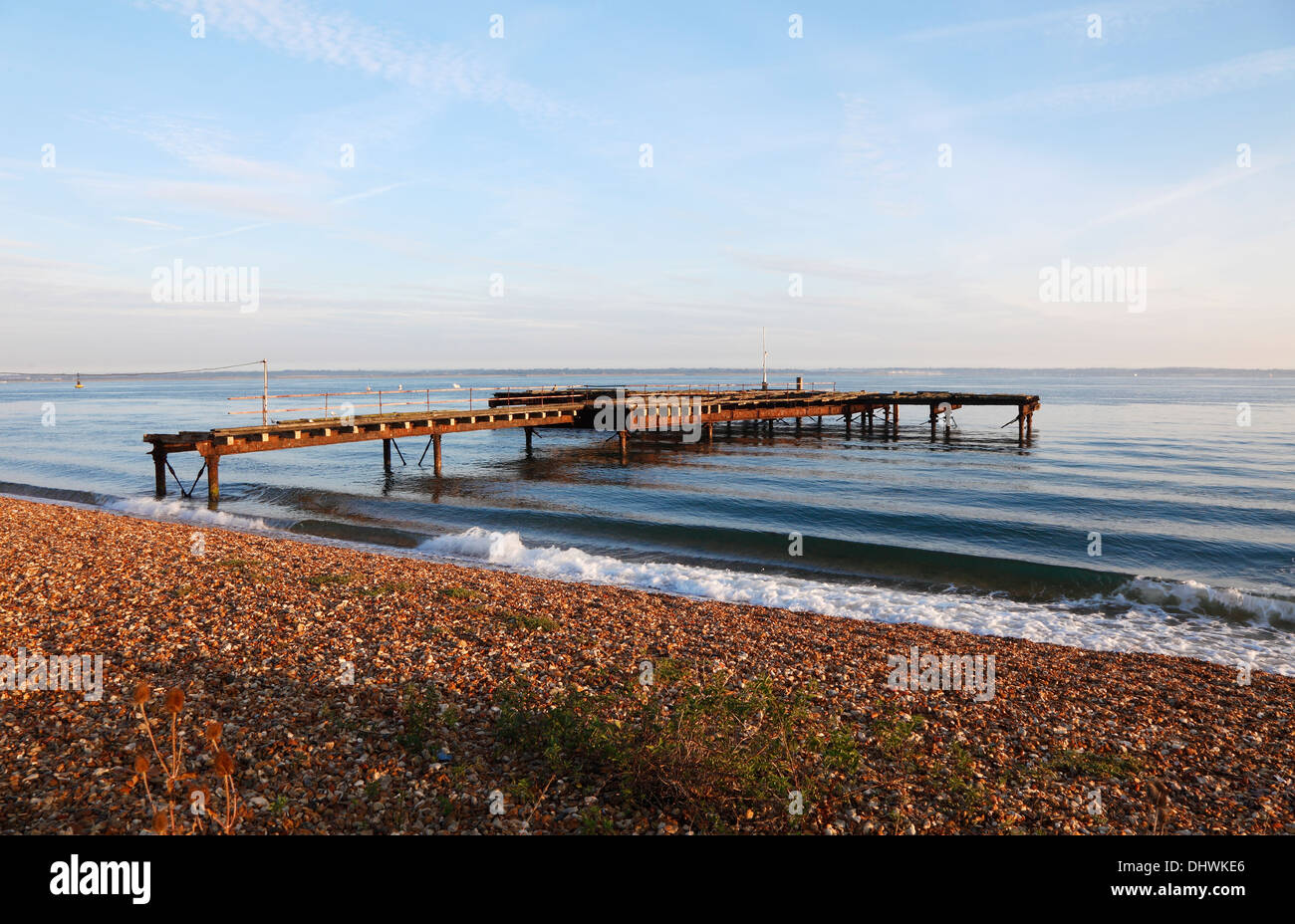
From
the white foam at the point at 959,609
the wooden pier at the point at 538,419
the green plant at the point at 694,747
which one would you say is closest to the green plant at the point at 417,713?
the green plant at the point at 694,747

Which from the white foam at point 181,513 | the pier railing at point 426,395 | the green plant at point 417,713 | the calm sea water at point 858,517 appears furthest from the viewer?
the pier railing at point 426,395

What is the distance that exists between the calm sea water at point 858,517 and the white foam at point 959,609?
7cm

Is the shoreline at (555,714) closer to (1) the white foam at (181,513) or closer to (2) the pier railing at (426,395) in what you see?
(1) the white foam at (181,513)

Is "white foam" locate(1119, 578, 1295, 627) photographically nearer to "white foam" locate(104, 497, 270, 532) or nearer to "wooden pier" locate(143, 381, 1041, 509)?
"white foam" locate(104, 497, 270, 532)

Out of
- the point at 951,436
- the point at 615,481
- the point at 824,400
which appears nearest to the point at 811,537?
the point at 615,481

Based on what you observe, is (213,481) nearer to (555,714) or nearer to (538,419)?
(538,419)

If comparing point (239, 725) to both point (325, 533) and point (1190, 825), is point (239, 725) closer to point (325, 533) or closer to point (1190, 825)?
point (1190, 825)

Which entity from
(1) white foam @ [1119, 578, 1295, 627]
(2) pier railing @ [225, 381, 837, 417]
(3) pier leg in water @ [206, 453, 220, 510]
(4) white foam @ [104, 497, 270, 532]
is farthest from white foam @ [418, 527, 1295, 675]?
(3) pier leg in water @ [206, 453, 220, 510]

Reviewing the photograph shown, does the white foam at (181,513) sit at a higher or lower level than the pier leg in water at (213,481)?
lower

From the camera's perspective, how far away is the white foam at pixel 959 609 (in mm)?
13203

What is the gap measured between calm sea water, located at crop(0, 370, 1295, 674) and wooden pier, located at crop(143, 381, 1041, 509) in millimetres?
1768

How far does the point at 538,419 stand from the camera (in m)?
38.3

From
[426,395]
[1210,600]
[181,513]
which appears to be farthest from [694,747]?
[426,395]
